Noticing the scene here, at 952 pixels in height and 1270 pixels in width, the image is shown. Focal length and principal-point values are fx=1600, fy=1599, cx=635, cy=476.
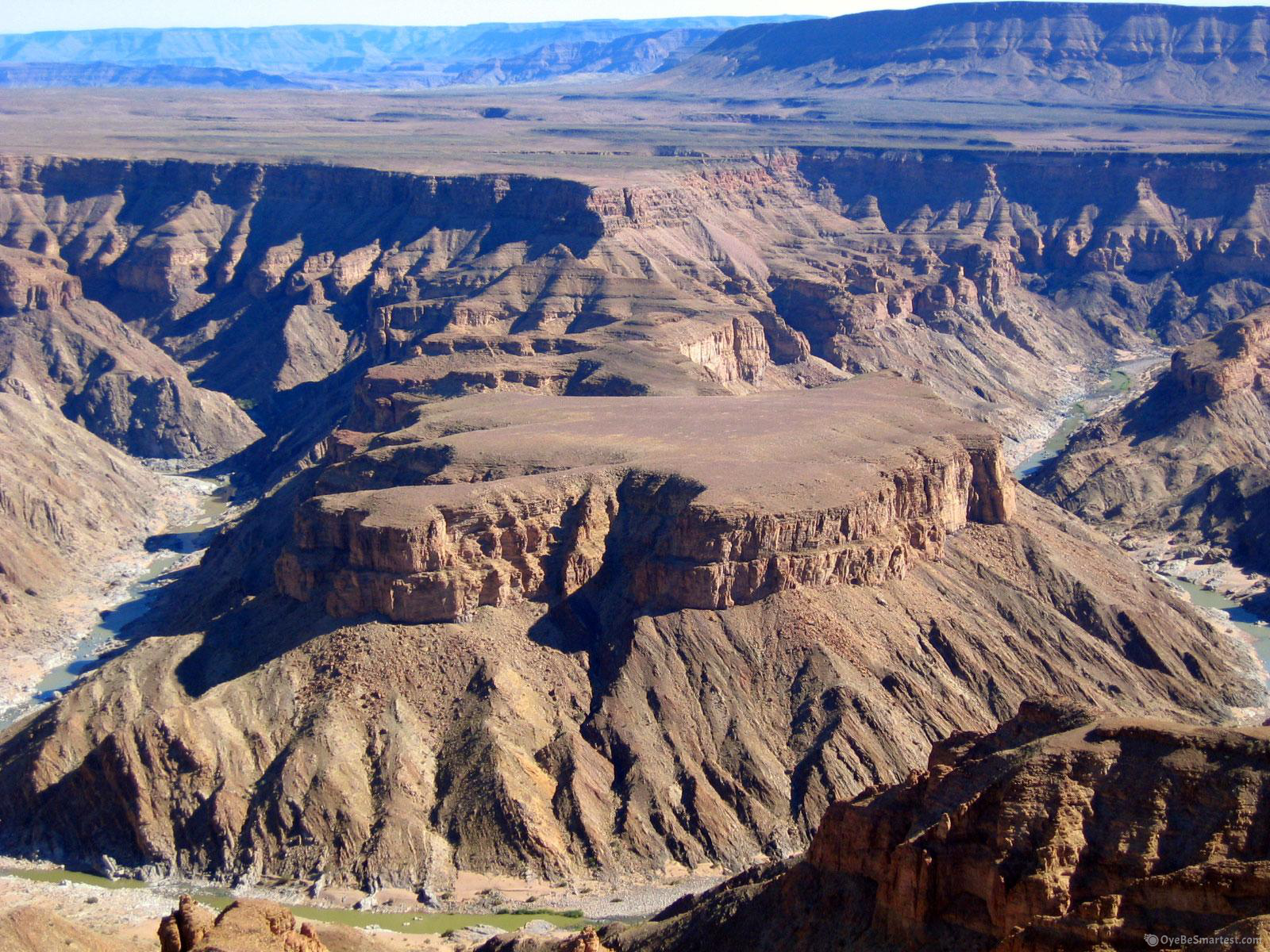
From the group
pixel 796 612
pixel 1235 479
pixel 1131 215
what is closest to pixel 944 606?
pixel 796 612

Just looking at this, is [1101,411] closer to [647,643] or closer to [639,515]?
[639,515]

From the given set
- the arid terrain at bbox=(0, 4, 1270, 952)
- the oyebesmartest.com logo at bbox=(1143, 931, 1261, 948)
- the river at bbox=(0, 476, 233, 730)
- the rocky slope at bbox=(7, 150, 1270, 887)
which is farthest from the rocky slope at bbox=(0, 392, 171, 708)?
the oyebesmartest.com logo at bbox=(1143, 931, 1261, 948)

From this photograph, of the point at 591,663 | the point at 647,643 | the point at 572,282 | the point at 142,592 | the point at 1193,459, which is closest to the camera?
the point at 647,643

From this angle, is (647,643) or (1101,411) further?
(1101,411)

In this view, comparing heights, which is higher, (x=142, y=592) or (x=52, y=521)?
(x=52, y=521)

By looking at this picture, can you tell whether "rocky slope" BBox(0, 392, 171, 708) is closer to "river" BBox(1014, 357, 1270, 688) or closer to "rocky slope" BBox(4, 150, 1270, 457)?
"rocky slope" BBox(4, 150, 1270, 457)

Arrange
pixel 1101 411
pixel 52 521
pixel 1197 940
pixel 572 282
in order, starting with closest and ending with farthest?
pixel 1197 940, pixel 52 521, pixel 572 282, pixel 1101 411

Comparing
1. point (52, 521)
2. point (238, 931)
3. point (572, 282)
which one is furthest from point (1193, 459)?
point (238, 931)

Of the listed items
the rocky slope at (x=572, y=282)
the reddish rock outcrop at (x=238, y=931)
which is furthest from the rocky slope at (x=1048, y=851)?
the rocky slope at (x=572, y=282)
